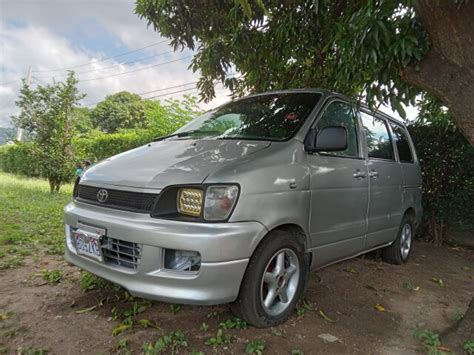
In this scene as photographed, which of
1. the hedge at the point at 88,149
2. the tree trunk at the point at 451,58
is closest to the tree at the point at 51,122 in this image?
the hedge at the point at 88,149

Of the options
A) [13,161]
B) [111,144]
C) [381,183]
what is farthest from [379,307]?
[13,161]

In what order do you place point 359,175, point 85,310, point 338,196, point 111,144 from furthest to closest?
point 111,144 < point 359,175 < point 338,196 < point 85,310

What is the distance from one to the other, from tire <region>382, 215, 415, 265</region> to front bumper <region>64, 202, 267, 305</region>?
9.12 ft

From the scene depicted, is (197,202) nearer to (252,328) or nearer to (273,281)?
(273,281)

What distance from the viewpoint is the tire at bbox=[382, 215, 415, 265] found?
4.51m

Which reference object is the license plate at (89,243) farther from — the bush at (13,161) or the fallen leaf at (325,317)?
the bush at (13,161)

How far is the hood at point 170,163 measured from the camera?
240cm

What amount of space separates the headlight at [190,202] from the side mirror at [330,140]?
104cm

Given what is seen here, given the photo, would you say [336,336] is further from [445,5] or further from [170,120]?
[170,120]

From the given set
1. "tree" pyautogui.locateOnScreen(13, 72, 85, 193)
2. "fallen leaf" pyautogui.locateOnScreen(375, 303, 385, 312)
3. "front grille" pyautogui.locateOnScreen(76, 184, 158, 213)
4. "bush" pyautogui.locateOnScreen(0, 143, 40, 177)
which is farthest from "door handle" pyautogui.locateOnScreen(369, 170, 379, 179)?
"bush" pyautogui.locateOnScreen(0, 143, 40, 177)

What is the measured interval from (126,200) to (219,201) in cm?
66

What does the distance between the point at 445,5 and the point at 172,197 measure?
86.8 inches

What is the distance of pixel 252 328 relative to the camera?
2.60 metres

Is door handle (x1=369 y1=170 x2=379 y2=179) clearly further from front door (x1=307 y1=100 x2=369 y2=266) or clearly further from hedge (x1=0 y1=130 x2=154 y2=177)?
hedge (x1=0 y1=130 x2=154 y2=177)
